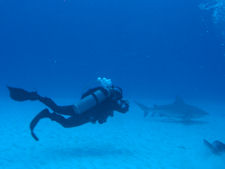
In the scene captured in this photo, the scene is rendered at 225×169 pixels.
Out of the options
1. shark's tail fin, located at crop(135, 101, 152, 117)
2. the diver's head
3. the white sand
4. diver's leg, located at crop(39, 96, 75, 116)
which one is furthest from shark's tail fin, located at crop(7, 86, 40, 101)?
shark's tail fin, located at crop(135, 101, 152, 117)

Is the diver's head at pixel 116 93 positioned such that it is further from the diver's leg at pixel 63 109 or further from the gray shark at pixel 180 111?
the gray shark at pixel 180 111

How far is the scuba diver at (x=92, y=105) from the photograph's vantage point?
792cm

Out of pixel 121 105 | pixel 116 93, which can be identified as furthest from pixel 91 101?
pixel 121 105

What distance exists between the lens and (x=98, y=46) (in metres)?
102

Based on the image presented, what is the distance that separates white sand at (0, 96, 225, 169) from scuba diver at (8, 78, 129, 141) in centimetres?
114

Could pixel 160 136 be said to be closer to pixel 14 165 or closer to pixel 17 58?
pixel 14 165

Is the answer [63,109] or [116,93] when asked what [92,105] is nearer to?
[116,93]

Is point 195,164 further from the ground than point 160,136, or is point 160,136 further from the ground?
point 160,136

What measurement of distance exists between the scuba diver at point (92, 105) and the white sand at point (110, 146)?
1143 mm

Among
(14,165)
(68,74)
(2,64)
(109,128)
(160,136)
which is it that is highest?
(68,74)

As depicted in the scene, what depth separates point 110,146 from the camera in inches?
414

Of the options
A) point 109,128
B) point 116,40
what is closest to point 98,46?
point 116,40

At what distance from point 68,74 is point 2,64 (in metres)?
16.5

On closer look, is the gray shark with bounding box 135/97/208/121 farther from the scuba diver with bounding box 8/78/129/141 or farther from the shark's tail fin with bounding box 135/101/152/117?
the scuba diver with bounding box 8/78/129/141
